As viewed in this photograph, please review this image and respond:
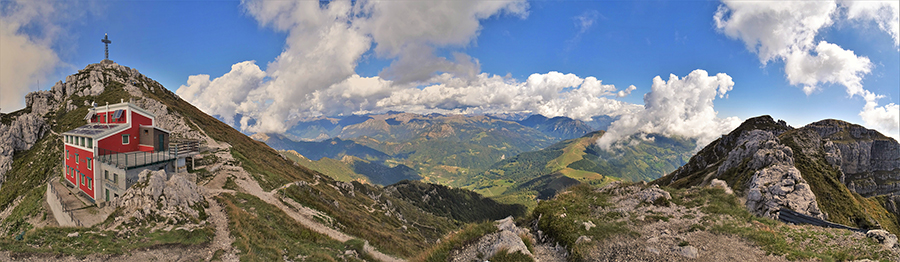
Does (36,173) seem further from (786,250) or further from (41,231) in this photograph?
(786,250)

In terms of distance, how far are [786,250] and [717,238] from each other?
225cm

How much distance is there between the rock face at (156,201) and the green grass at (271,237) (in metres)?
3.35

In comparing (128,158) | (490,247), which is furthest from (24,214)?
(490,247)

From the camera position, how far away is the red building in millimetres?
27469

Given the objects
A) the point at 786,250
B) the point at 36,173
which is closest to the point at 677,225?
the point at 786,250

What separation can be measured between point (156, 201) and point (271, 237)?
8726 millimetres

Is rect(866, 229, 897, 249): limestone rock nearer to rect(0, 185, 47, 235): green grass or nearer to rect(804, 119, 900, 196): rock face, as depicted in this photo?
rect(0, 185, 47, 235): green grass

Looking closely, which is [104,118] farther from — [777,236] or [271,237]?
[777,236]

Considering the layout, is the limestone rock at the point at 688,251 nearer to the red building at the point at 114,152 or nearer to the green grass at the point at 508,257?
the green grass at the point at 508,257

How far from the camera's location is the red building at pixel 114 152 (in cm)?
2747

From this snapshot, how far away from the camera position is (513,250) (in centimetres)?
1261

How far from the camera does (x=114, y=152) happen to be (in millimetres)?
31000

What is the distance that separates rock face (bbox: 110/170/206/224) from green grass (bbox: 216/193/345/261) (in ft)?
11.0

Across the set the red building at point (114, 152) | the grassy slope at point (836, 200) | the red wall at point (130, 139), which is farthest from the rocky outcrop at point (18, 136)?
the grassy slope at point (836, 200)
